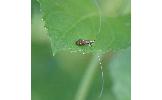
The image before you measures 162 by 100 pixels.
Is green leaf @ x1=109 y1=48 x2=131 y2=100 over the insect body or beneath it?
beneath

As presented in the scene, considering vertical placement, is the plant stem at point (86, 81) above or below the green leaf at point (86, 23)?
below

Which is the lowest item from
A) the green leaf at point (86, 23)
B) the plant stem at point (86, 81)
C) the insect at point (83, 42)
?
the plant stem at point (86, 81)

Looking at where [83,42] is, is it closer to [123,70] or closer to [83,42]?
[83,42]
